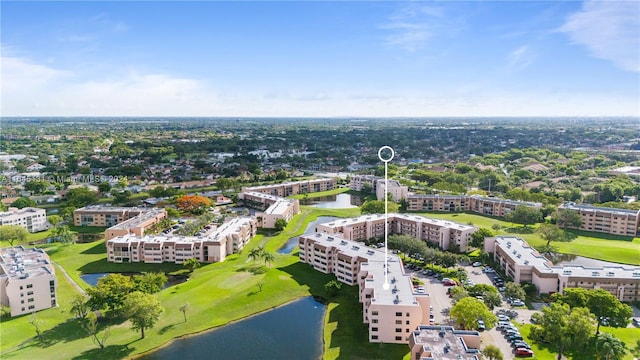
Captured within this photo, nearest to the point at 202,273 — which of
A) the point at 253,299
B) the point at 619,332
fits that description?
the point at 253,299

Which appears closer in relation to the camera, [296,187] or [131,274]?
[131,274]

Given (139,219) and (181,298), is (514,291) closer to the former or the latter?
(181,298)

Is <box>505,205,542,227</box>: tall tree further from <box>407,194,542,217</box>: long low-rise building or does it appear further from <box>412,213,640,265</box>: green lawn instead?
<box>407,194,542,217</box>: long low-rise building

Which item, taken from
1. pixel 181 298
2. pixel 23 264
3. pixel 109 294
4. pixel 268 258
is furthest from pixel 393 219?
pixel 23 264

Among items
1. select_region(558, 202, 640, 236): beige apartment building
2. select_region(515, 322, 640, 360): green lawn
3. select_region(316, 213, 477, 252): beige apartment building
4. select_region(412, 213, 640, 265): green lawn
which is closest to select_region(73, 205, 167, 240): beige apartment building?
select_region(316, 213, 477, 252): beige apartment building

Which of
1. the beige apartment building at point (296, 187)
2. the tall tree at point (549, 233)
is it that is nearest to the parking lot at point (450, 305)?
the tall tree at point (549, 233)

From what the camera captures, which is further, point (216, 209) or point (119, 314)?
point (216, 209)

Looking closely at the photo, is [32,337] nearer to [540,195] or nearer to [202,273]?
[202,273]
